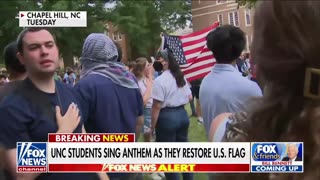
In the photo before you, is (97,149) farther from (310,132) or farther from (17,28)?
(310,132)

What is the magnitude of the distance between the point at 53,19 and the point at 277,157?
450mm

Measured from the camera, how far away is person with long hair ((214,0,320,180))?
20.4 inches

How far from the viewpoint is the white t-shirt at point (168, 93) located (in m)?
1.99

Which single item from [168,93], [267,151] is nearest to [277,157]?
[267,151]

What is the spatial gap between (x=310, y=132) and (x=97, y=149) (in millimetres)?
460

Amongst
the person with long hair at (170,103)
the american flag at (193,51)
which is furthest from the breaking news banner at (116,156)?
the person with long hair at (170,103)

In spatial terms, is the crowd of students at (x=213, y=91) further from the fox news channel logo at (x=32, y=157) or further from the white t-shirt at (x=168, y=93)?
the white t-shirt at (x=168, y=93)

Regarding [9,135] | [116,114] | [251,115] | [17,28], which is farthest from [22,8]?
[251,115]

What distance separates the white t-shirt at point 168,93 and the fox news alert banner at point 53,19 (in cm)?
102

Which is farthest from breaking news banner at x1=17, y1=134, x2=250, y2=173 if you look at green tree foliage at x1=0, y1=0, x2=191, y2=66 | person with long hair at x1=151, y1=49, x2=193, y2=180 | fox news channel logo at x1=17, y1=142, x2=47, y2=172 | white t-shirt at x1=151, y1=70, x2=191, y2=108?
white t-shirt at x1=151, y1=70, x2=191, y2=108

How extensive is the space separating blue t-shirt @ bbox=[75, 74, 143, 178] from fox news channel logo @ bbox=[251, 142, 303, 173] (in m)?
0.40

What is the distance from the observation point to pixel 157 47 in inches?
41.1

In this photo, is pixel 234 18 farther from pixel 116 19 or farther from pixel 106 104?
pixel 106 104

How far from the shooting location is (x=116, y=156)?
0.90m
